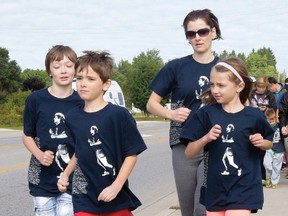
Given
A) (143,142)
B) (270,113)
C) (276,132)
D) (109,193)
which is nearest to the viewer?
(109,193)

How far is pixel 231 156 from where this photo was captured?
13.0 feet

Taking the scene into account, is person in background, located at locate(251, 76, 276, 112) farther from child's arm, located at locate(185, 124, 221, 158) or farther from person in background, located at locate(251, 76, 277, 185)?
child's arm, located at locate(185, 124, 221, 158)

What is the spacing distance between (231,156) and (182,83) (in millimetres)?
933

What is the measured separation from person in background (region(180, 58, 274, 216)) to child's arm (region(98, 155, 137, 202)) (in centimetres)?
46

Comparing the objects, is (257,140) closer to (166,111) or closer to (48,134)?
(166,111)

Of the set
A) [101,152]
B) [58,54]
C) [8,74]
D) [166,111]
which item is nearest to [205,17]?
[166,111]

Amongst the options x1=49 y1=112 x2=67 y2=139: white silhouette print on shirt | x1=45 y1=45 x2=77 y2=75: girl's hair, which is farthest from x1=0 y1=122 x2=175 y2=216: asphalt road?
x1=45 y1=45 x2=77 y2=75: girl's hair

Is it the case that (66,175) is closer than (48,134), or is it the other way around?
(66,175)

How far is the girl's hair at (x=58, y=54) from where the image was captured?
4.66 meters

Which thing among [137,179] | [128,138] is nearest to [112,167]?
[128,138]

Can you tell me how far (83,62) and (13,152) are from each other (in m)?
14.6

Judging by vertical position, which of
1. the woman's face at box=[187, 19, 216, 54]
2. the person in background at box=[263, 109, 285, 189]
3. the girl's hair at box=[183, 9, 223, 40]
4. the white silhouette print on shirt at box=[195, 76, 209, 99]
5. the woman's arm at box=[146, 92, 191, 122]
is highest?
the girl's hair at box=[183, 9, 223, 40]

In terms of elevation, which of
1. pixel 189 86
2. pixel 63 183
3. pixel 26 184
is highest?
pixel 189 86

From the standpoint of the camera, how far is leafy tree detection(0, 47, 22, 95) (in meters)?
72.5
